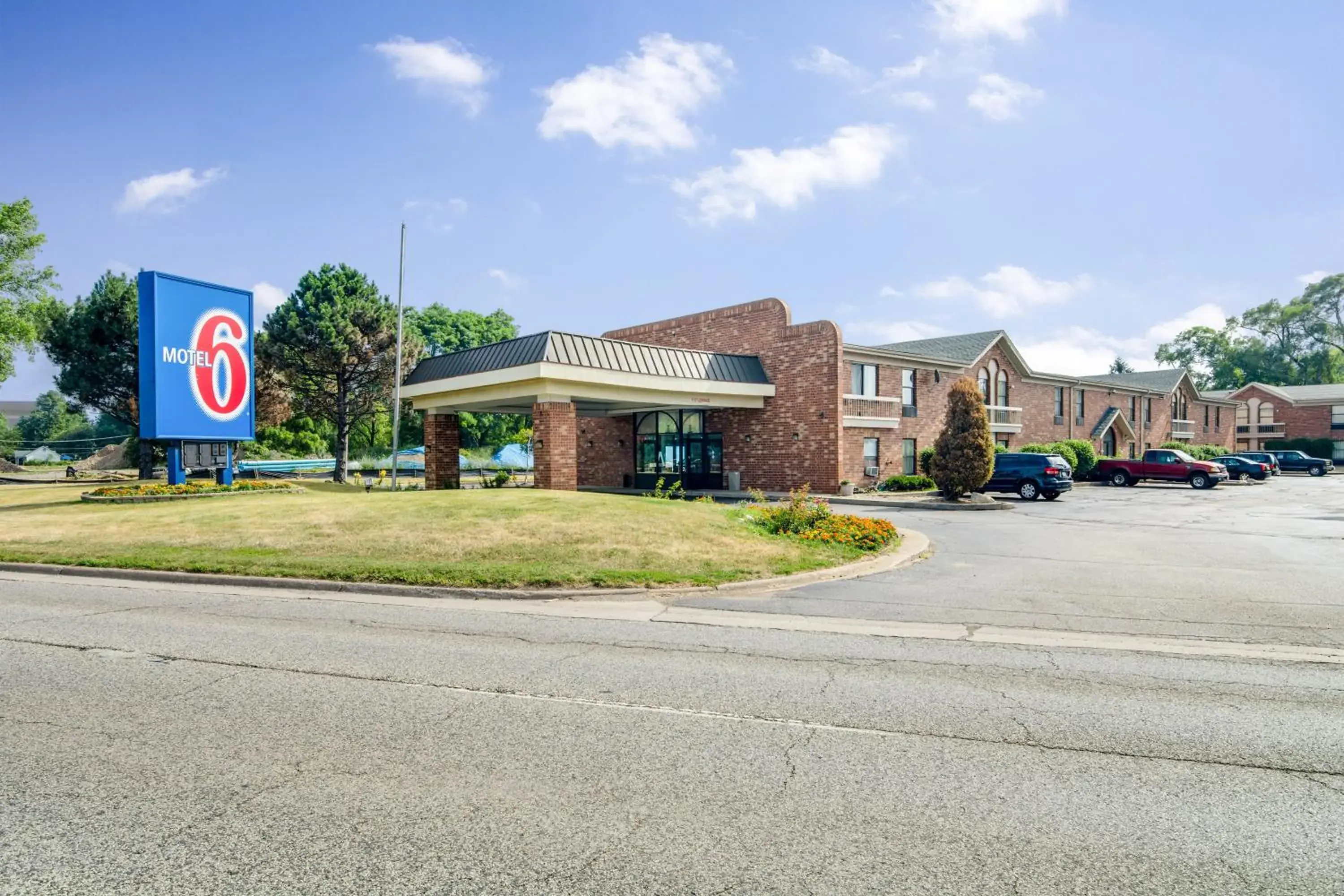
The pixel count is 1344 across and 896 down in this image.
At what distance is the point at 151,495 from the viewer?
20.5 m

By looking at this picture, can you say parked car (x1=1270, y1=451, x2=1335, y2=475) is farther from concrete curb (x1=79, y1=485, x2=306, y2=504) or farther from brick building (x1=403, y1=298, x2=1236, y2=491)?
concrete curb (x1=79, y1=485, x2=306, y2=504)

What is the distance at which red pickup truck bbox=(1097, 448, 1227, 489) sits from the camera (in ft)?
121

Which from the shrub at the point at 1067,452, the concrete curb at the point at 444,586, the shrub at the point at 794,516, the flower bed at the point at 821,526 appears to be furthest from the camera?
the shrub at the point at 1067,452

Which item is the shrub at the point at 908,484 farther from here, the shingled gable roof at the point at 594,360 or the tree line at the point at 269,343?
the tree line at the point at 269,343

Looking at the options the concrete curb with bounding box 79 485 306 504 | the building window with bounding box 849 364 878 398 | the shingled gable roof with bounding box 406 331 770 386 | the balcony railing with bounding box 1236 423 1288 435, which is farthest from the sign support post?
the balcony railing with bounding box 1236 423 1288 435

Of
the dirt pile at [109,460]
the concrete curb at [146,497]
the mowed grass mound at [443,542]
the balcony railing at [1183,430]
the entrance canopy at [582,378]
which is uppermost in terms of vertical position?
the entrance canopy at [582,378]

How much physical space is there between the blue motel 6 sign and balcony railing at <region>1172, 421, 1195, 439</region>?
5724 centimetres

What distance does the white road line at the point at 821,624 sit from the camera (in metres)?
7.89

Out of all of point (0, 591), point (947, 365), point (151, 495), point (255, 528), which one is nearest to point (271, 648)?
point (0, 591)

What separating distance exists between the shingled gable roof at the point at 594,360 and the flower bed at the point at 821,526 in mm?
10769

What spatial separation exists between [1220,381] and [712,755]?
9997 centimetres

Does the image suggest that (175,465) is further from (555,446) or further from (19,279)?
(19,279)

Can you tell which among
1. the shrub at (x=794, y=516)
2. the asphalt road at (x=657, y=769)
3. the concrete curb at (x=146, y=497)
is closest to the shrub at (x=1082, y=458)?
the shrub at (x=794, y=516)

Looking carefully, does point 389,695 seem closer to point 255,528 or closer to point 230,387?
point 255,528
